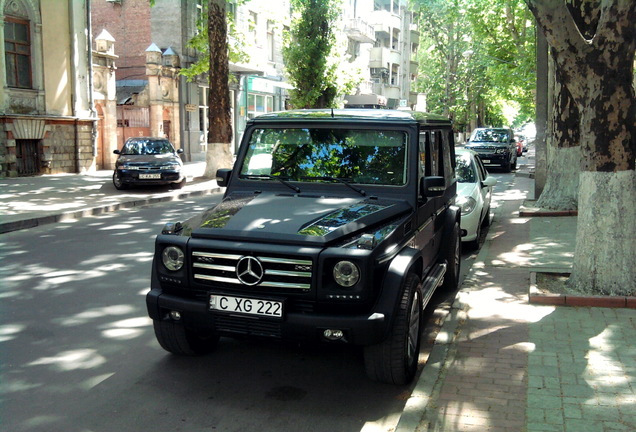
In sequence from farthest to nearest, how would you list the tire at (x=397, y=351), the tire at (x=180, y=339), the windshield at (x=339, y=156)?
1. the windshield at (x=339, y=156)
2. the tire at (x=180, y=339)
3. the tire at (x=397, y=351)

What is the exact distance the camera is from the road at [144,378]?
4.13 metres

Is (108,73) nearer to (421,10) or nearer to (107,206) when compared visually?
(107,206)

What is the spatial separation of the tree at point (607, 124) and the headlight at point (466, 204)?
3.43 m

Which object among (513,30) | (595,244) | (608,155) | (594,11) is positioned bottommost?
(595,244)

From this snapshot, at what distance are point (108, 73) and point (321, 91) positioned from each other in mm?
11833

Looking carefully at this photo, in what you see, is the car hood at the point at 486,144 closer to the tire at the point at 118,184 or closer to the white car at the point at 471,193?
the tire at the point at 118,184

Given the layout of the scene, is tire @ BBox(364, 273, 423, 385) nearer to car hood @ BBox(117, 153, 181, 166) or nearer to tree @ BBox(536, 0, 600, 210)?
tree @ BBox(536, 0, 600, 210)

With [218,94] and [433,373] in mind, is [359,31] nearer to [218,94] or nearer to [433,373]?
[218,94]

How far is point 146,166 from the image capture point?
18.9m

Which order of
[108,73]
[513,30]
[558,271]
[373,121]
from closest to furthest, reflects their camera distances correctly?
[373,121] → [558,271] → [108,73] → [513,30]

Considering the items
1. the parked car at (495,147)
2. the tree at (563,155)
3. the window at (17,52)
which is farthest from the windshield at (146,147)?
the parked car at (495,147)

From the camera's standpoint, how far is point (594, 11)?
10148mm

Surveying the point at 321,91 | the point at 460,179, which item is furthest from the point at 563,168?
the point at 321,91

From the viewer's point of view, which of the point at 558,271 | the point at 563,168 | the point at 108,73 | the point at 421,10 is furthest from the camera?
the point at 421,10
